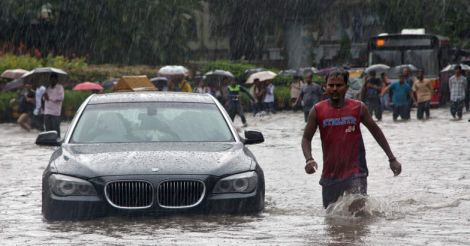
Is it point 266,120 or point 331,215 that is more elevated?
point 331,215

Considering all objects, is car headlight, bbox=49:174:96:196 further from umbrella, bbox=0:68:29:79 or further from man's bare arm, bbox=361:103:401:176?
umbrella, bbox=0:68:29:79

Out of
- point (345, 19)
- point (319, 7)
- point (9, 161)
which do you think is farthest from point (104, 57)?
point (9, 161)

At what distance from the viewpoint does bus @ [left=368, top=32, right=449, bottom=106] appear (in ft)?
142

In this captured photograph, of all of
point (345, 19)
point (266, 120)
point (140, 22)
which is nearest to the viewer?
point (266, 120)

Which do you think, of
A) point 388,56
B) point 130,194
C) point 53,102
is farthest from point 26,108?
point 130,194

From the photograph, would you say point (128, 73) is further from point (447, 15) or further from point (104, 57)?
point (447, 15)

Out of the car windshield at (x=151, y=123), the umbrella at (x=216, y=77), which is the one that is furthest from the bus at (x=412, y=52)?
the car windshield at (x=151, y=123)

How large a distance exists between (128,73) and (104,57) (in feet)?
25.6

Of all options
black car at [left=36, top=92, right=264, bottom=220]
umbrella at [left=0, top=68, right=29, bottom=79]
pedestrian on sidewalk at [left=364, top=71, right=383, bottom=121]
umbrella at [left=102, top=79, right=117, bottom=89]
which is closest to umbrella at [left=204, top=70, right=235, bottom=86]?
umbrella at [left=102, top=79, right=117, bottom=89]

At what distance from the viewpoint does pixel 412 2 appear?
2383 inches

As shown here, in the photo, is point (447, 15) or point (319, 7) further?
point (319, 7)

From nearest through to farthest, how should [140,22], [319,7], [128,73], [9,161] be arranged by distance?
[9,161]
[128,73]
[140,22]
[319,7]

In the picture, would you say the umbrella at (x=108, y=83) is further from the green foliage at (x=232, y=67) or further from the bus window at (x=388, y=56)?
the green foliage at (x=232, y=67)

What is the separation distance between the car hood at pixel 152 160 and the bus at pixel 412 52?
107 ft
